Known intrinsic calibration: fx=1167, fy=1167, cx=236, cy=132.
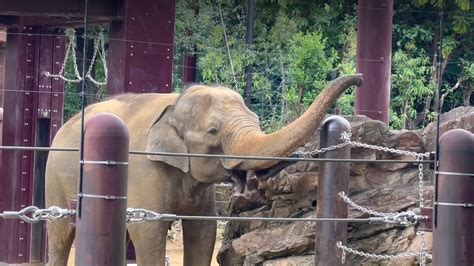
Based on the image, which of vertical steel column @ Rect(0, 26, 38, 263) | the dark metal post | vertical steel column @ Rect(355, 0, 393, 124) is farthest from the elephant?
the dark metal post

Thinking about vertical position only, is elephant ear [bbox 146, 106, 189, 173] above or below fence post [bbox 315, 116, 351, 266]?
above

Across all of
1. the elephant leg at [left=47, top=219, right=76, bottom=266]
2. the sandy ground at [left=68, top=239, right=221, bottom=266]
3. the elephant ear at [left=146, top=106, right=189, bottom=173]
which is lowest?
the sandy ground at [left=68, top=239, right=221, bottom=266]

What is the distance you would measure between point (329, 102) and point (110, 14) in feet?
8.73

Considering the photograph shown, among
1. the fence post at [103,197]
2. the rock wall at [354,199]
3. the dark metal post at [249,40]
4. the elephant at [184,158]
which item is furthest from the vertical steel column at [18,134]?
the fence post at [103,197]

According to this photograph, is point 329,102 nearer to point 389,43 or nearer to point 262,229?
point 262,229

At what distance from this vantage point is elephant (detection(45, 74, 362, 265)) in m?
6.70

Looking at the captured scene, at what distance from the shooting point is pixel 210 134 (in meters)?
6.86

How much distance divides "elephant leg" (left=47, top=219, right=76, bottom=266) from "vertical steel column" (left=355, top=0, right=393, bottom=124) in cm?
265

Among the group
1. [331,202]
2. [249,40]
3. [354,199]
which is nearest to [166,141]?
[331,202]

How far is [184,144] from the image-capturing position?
7.01 metres

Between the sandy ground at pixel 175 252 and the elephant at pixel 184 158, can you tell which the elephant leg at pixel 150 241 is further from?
the sandy ground at pixel 175 252

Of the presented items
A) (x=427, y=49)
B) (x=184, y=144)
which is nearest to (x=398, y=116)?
(x=427, y=49)

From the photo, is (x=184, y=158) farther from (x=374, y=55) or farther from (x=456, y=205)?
(x=374, y=55)

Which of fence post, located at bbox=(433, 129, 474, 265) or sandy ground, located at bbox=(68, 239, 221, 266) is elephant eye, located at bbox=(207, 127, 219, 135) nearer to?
fence post, located at bbox=(433, 129, 474, 265)
